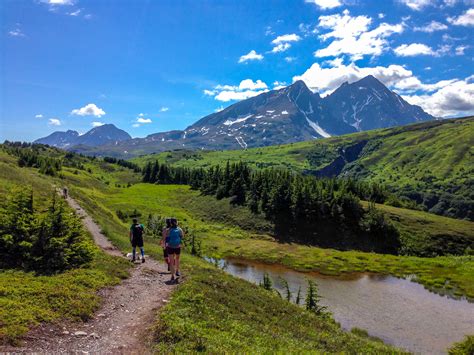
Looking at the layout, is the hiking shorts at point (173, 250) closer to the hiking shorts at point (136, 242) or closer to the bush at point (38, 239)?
the bush at point (38, 239)

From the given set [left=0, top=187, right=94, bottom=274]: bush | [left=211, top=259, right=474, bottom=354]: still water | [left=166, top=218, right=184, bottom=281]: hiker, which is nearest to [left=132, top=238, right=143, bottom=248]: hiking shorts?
[left=0, top=187, right=94, bottom=274]: bush

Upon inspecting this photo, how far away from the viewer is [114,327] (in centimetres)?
1681

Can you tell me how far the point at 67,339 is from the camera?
48.4ft

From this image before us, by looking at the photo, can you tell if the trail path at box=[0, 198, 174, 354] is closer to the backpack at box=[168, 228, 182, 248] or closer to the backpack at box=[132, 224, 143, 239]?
the backpack at box=[168, 228, 182, 248]

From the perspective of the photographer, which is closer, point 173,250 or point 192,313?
point 192,313

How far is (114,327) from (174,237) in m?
9.99

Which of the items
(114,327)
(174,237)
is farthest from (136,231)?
(114,327)

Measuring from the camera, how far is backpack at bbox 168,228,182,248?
26.1 m

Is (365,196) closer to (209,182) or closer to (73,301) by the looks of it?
(209,182)

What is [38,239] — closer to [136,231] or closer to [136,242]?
[136,231]

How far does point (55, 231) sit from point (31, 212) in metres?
2.65

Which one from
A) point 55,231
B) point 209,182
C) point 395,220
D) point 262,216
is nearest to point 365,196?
point 395,220

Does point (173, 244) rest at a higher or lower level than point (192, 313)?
higher

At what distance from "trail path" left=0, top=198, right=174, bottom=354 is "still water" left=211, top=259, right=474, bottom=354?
74.8 ft
